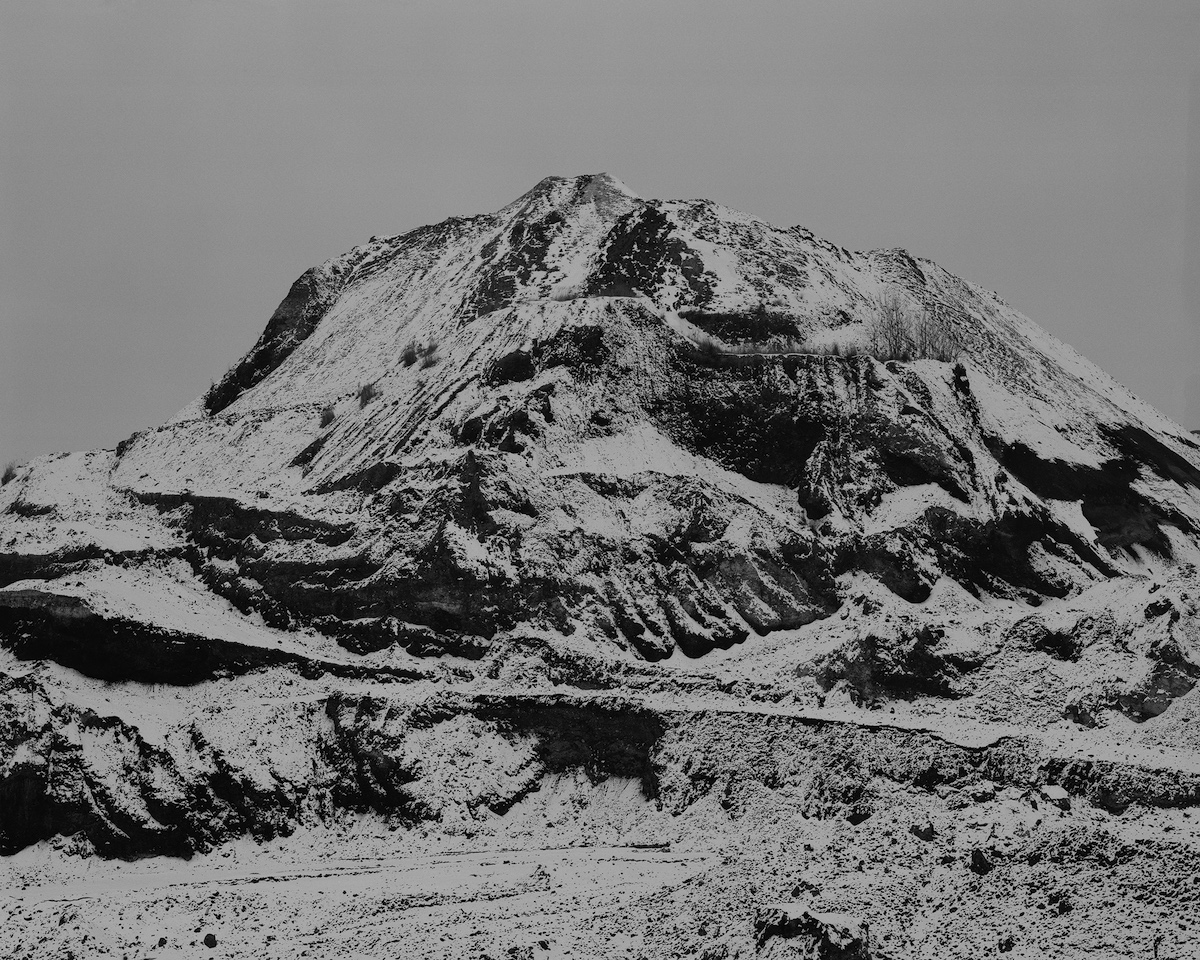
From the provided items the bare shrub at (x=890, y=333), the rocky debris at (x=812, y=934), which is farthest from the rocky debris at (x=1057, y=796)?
the bare shrub at (x=890, y=333)

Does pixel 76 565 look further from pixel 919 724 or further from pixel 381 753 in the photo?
pixel 919 724

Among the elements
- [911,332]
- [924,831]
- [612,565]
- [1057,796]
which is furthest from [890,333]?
[924,831]

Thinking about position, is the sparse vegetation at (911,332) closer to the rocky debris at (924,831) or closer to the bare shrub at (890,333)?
the bare shrub at (890,333)

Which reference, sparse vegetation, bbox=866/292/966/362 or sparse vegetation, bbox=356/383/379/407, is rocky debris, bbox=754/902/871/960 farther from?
sparse vegetation, bbox=356/383/379/407

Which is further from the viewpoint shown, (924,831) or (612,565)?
(612,565)

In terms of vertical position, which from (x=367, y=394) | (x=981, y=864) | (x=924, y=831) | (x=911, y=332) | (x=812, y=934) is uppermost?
(x=911, y=332)

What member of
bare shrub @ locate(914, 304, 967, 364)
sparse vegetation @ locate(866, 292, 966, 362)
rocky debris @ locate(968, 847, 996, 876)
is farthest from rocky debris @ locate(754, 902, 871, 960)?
bare shrub @ locate(914, 304, 967, 364)

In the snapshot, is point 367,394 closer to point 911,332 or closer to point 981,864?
point 911,332
